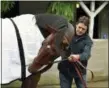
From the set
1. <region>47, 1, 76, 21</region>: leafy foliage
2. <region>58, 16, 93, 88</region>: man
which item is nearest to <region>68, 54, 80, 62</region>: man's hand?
<region>58, 16, 93, 88</region>: man

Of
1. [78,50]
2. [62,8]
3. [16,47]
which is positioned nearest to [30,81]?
[16,47]

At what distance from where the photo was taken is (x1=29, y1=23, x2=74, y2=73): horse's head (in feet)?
12.0

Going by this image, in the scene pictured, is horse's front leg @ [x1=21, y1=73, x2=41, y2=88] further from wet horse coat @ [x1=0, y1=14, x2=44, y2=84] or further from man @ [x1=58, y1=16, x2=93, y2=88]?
man @ [x1=58, y1=16, x2=93, y2=88]

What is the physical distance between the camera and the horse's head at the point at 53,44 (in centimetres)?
365

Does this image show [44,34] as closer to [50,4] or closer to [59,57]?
[59,57]

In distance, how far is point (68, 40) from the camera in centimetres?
369

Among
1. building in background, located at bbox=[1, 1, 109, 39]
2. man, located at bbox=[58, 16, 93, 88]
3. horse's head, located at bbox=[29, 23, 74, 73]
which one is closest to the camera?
horse's head, located at bbox=[29, 23, 74, 73]

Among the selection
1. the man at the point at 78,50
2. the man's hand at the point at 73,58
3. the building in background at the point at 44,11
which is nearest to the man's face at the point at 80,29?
the man at the point at 78,50

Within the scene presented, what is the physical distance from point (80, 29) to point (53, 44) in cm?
92

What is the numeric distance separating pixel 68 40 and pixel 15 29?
653 mm

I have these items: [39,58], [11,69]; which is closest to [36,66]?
[39,58]

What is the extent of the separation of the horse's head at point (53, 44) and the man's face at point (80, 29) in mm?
741

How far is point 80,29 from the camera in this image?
4.49 metres

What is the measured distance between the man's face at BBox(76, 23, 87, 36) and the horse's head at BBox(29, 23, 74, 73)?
74 cm
